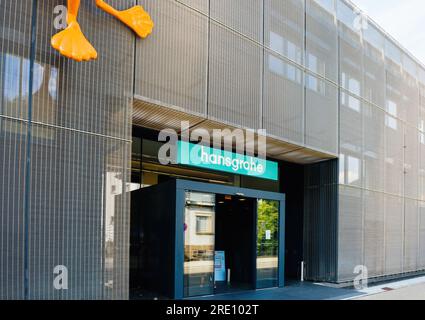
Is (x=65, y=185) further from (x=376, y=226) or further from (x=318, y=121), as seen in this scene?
(x=376, y=226)

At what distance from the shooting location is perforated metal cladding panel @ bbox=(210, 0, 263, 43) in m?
12.2

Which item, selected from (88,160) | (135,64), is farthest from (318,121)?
(88,160)

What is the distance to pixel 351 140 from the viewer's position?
56.2 feet

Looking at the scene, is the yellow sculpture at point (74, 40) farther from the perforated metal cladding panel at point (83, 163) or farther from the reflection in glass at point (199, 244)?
the reflection in glass at point (199, 244)

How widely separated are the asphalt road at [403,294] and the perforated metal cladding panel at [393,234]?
9.24ft

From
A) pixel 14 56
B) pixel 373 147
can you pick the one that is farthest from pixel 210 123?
pixel 373 147

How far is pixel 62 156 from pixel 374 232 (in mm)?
13752

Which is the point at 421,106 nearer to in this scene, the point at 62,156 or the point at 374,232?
the point at 374,232

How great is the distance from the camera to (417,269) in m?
21.4

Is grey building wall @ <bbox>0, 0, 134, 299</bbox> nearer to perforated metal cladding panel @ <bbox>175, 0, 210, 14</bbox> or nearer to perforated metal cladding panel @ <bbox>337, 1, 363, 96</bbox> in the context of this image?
perforated metal cladding panel @ <bbox>175, 0, 210, 14</bbox>

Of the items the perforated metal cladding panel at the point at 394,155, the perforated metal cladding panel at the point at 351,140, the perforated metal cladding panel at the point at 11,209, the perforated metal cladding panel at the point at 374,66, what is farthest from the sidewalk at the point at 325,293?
the perforated metal cladding panel at the point at 374,66

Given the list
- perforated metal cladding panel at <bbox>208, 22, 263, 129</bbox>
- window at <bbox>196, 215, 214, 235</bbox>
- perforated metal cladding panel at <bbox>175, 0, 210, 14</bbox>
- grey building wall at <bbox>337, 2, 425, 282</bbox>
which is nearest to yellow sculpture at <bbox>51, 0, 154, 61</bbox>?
perforated metal cladding panel at <bbox>175, 0, 210, 14</bbox>

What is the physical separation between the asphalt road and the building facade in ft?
6.26

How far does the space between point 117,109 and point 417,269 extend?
17892 mm
